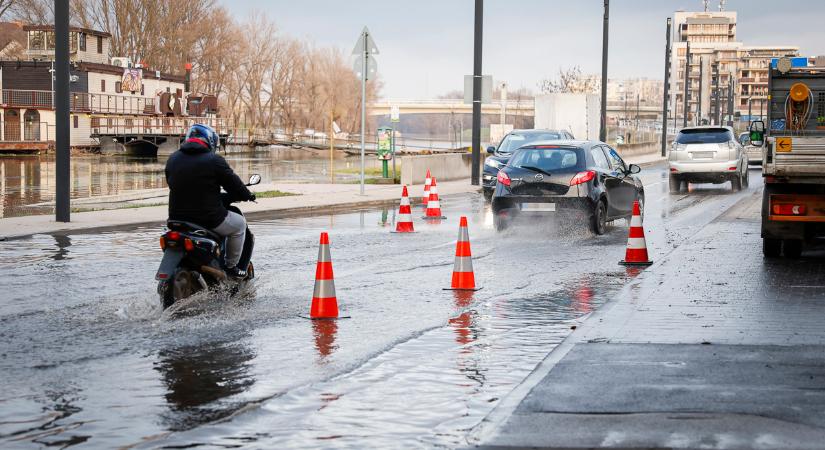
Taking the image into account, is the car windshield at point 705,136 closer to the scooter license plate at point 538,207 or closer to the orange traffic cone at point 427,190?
the orange traffic cone at point 427,190

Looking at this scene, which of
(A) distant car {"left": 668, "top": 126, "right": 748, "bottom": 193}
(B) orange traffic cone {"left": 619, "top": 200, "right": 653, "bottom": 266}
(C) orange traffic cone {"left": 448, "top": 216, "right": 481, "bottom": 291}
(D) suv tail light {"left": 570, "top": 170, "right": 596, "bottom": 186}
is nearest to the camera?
(C) orange traffic cone {"left": 448, "top": 216, "right": 481, "bottom": 291}

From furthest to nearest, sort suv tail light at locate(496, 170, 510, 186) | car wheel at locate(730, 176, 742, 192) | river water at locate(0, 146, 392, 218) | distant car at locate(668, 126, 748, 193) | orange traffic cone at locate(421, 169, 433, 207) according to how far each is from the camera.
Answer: car wheel at locate(730, 176, 742, 192)
distant car at locate(668, 126, 748, 193)
river water at locate(0, 146, 392, 218)
orange traffic cone at locate(421, 169, 433, 207)
suv tail light at locate(496, 170, 510, 186)

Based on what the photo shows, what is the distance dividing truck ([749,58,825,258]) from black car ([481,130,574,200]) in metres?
11.1

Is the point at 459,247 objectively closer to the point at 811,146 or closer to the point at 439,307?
the point at 439,307

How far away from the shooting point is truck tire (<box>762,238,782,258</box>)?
1515 centimetres

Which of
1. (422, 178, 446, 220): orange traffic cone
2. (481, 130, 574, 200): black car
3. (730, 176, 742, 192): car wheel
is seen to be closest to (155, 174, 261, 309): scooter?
(422, 178, 446, 220): orange traffic cone

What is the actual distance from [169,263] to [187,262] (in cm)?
30

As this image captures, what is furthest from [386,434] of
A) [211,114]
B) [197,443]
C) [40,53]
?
[211,114]

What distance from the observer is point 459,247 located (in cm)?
1206

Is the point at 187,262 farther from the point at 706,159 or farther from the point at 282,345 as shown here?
the point at 706,159

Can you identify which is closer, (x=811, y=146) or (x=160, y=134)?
(x=811, y=146)

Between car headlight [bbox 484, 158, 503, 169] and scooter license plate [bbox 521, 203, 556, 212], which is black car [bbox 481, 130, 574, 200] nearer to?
car headlight [bbox 484, 158, 503, 169]

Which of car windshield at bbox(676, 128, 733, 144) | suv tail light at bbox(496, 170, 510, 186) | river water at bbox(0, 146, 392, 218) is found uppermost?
car windshield at bbox(676, 128, 733, 144)

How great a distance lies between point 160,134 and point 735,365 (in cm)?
6596
